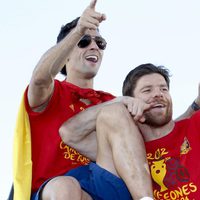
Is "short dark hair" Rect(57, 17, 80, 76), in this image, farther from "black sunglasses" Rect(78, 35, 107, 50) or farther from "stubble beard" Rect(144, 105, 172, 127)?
"stubble beard" Rect(144, 105, 172, 127)

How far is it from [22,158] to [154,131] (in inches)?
37.1

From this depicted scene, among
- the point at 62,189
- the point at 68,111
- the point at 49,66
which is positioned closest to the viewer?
the point at 62,189

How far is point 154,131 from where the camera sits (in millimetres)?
3352

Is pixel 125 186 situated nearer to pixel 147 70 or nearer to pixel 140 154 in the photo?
pixel 140 154

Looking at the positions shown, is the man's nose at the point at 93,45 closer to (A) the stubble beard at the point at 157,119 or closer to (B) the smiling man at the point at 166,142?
(B) the smiling man at the point at 166,142

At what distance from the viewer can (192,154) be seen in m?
3.14

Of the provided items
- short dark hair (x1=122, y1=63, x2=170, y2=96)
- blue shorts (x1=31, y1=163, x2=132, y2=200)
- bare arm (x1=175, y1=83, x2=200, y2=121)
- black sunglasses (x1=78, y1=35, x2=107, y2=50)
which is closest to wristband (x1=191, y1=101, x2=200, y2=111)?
bare arm (x1=175, y1=83, x2=200, y2=121)

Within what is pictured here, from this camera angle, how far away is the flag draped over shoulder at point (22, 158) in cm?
341

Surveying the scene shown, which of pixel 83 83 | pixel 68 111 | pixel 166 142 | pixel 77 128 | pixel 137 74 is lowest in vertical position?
pixel 166 142

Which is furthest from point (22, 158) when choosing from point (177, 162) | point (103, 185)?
point (177, 162)

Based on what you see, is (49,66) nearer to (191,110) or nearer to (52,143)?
(52,143)

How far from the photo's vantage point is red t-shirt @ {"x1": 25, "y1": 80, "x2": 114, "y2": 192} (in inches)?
143

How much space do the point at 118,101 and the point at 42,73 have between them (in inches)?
25.8

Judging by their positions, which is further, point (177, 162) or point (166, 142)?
point (166, 142)
